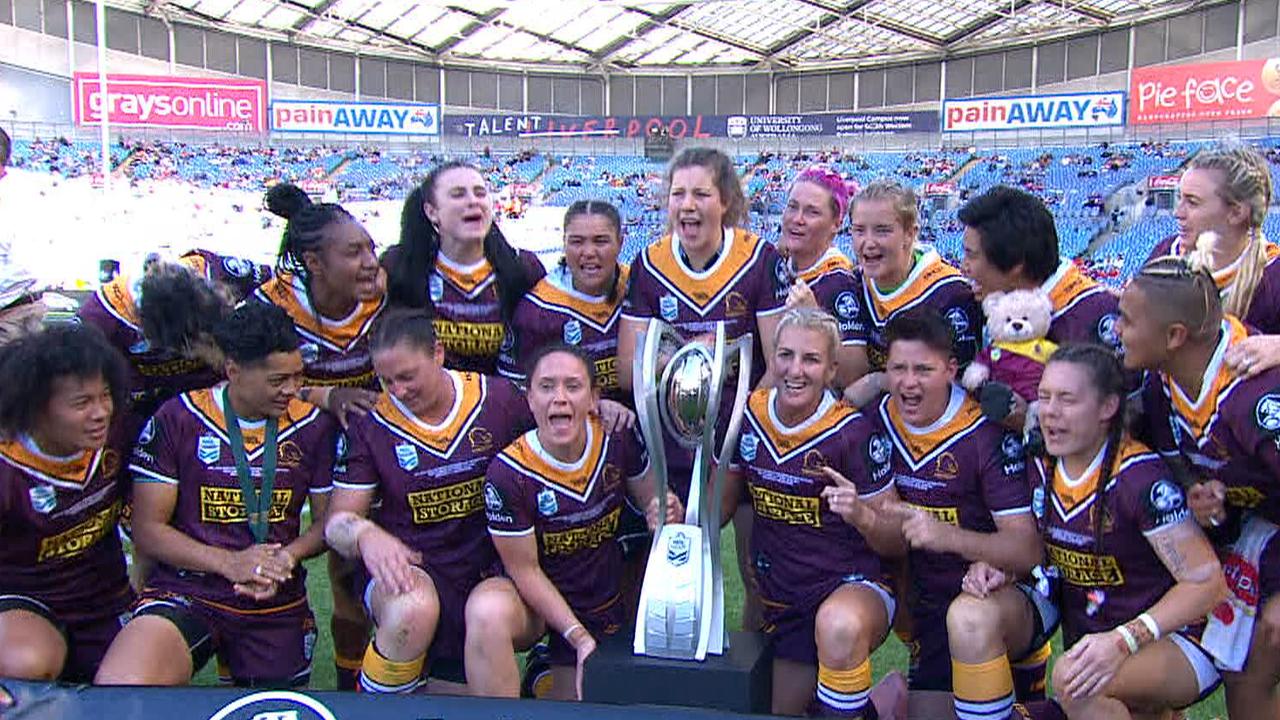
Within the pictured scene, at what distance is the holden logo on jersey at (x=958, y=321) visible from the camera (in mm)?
3377

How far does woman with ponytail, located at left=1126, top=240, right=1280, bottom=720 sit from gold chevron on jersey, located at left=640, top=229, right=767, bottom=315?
1147 mm

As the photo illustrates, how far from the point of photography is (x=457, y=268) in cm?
359

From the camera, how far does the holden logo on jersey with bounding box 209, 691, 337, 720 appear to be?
239 centimetres

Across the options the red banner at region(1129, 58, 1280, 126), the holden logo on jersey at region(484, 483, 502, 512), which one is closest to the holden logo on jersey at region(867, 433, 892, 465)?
the holden logo on jersey at region(484, 483, 502, 512)

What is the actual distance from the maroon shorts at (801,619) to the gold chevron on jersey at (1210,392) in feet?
2.83

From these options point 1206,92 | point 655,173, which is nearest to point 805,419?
point 1206,92

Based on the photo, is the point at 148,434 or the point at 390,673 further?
the point at 148,434

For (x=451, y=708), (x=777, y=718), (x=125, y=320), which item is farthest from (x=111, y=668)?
(x=777, y=718)

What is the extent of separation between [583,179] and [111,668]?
91.5 feet

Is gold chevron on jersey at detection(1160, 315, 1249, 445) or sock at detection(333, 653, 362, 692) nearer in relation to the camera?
gold chevron on jersey at detection(1160, 315, 1249, 445)

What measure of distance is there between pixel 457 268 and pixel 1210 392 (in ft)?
7.17

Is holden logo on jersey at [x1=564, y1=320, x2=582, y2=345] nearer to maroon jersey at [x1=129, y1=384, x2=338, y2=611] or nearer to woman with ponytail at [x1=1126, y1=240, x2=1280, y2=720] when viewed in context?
maroon jersey at [x1=129, y1=384, x2=338, y2=611]

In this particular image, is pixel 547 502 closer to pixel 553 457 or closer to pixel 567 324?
pixel 553 457

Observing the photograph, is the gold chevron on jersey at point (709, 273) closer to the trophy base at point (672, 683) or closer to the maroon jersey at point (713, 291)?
the maroon jersey at point (713, 291)
